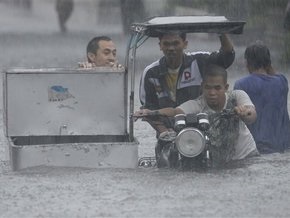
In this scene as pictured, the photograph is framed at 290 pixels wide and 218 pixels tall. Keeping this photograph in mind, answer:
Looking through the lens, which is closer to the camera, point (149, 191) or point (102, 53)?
point (149, 191)

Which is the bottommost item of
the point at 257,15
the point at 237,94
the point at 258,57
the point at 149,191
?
the point at 149,191

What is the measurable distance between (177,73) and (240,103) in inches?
25.4

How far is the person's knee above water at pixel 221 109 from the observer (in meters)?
9.84

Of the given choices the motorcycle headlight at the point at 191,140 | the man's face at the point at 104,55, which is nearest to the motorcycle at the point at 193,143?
the motorcycle headlight at the point at 191,140

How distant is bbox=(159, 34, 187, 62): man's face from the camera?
10130 millimetres

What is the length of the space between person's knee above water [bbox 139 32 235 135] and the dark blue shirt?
1.31 ft

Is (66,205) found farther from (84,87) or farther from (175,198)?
(84,87)

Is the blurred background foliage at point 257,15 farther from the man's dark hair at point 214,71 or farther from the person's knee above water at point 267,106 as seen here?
the man's dark hair at point 214,71

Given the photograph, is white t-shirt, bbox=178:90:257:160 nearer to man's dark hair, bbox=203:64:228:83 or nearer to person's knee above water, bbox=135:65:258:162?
person's knee above water, bbox=135:65:258:162

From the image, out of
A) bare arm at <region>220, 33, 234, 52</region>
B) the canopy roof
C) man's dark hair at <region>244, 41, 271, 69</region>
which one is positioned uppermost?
the canopy roof

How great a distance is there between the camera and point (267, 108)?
10.6 m

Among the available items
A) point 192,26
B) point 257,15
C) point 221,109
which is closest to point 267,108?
point 221,109

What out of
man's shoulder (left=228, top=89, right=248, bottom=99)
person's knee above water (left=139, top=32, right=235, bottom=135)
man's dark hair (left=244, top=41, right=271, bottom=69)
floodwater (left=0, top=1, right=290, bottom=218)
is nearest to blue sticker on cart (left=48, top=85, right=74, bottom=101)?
floodwater (left=0, top=1, right=290, bottom=218)

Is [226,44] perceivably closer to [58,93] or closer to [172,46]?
[172,46]
